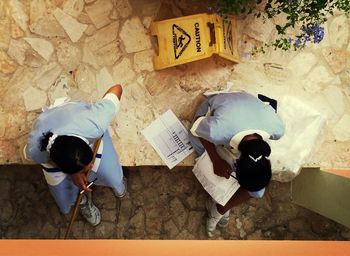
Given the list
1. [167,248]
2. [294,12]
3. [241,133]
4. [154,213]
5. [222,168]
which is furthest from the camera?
[154,213]

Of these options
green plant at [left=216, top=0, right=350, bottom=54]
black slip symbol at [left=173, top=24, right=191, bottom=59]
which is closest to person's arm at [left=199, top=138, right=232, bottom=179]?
black slip symbol at [left=173, top=24, right=191, bottom=59]

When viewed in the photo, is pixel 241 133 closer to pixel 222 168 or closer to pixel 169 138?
pixel 222 168

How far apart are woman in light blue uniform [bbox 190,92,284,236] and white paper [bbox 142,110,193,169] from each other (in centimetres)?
17

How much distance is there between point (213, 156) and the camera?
2.69 metres

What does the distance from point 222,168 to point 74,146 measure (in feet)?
3.19

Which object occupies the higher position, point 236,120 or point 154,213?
point 236,120

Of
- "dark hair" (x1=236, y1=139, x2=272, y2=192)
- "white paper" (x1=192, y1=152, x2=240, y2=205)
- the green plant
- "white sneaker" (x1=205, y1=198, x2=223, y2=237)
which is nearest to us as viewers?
"dark hair" (x1=236, y1=139, x2=272, y2=192)

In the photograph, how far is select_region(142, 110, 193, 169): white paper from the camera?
2943 millimetres

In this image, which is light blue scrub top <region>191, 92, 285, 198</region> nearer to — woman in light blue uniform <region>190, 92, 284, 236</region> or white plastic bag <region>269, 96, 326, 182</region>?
woman in light blue uniform <region>190, 92, 284, 236</region>

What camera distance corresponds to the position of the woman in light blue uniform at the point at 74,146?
2.13 m

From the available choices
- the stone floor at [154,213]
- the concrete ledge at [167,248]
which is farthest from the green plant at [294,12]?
the concrete ledge at [167,248]

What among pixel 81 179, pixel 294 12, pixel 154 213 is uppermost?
pixel 294 12

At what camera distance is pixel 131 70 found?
9.64 feet

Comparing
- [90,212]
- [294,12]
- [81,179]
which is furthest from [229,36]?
[90,212]
